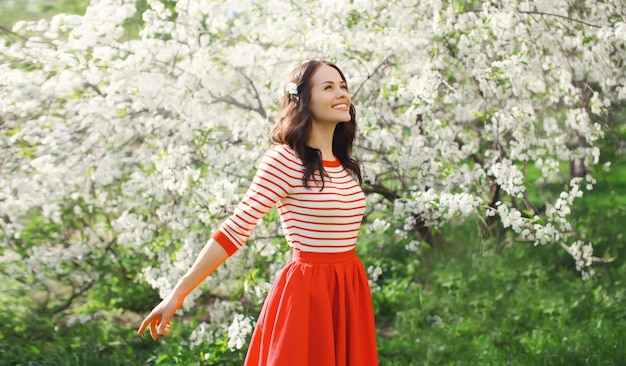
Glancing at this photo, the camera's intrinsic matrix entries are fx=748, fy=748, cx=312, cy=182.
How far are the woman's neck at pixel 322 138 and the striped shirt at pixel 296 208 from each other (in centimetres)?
11

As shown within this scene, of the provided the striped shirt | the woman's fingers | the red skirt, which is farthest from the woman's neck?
the woman's fingers

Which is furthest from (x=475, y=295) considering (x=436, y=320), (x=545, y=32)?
(x=545, y=32)

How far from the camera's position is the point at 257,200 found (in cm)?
230

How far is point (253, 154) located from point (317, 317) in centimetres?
166

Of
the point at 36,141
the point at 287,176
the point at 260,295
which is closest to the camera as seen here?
the point at 287,176

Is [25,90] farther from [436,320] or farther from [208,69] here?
[436,320]

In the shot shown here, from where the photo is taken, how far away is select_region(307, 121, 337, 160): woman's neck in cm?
249

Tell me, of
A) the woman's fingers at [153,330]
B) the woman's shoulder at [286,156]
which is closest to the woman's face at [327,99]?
the woman's shoulder at [286,156]

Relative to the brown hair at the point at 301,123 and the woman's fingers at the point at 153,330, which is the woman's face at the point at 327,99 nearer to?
the brown hair at the point at 301,123

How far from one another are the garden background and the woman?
41.6 inches

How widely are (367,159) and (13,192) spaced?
205cm

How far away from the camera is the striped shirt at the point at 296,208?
230cm

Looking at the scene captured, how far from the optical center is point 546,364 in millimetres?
3773

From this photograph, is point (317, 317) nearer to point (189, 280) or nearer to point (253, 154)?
point (189, 280)
